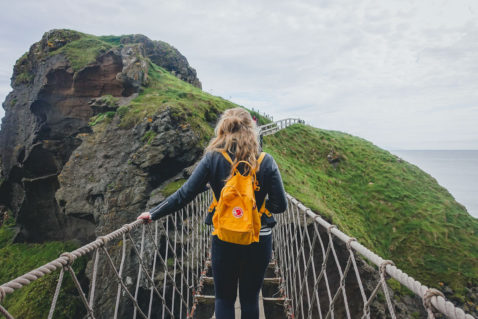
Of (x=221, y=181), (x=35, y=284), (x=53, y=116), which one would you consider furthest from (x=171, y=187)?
(x=53, y=116)

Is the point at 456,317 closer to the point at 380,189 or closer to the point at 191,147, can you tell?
the point at 191,147

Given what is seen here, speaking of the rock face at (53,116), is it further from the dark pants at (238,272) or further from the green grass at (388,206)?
the dark pants at (238,272)

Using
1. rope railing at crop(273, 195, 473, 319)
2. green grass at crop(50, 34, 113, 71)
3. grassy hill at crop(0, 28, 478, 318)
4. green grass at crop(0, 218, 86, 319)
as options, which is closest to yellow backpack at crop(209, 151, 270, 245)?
rope railing at crop(273, 195, 473, 319)

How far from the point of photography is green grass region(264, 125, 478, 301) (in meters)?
10.5

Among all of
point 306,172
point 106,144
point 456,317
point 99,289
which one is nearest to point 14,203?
point 106,144

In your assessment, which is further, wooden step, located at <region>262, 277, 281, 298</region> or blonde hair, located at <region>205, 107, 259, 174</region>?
wooden step, located at <region>262, 277, 281, 298</region>

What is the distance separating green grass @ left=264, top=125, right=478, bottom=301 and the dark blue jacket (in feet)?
22.7

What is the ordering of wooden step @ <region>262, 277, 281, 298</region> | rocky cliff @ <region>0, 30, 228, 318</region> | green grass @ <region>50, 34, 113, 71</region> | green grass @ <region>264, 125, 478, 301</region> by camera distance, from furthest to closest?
green grass @ <region>50, 34, 113, 71</region>
green grass @ <region>264, 125, 478, 301</region>
rocky cliff @ <region>0, 30, 228, 318</region>
wooden step @ <region>262, 277, 281, 298</region>

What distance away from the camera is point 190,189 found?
2.03 metres

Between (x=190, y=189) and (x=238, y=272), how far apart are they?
799 mm

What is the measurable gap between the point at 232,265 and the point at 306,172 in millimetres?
13193

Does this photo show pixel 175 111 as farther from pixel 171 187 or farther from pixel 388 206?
pixel 388 206

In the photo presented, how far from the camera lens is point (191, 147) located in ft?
29.7

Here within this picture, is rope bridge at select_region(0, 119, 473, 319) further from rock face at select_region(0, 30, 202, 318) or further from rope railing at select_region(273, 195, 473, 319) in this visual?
rock face at select_region(0, 30, 202, 318)
